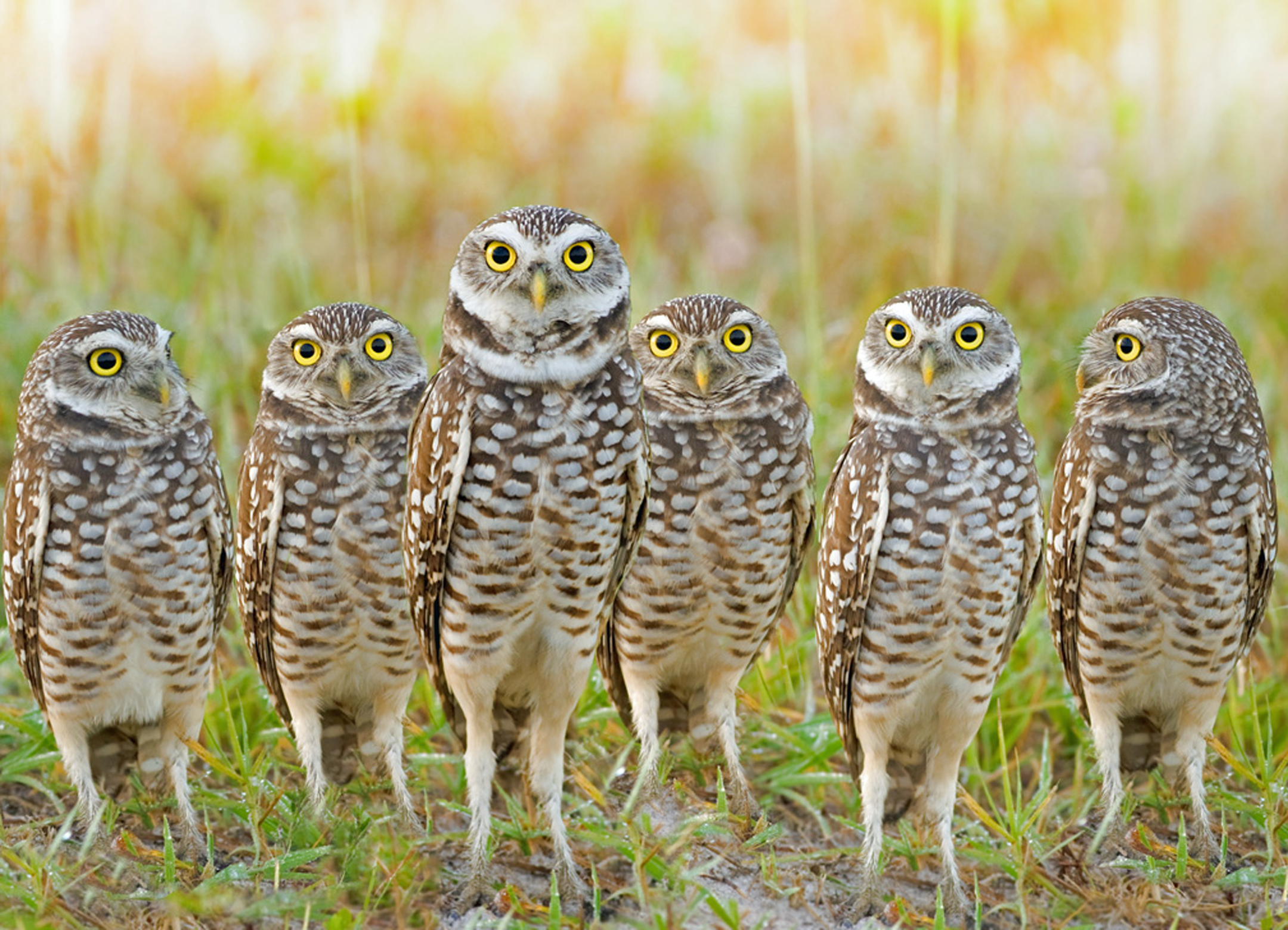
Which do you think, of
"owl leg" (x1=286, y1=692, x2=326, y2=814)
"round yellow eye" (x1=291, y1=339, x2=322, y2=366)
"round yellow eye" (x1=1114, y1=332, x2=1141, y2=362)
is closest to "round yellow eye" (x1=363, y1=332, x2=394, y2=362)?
"round yellow eye" (x1=291, y1=339, x2=322, y2=366)

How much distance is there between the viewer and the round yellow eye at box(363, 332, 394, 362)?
11.5 feet

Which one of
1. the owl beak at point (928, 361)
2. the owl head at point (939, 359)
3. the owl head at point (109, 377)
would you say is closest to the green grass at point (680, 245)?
the owl head at point (109, 377)

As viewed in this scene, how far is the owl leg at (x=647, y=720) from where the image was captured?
12.1 feet

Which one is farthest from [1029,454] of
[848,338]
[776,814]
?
[848,338]

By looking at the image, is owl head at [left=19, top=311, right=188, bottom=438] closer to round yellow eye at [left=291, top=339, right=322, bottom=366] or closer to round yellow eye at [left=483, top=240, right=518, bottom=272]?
round yellow eye at [left=291, top=339, right=322, bottom=366]

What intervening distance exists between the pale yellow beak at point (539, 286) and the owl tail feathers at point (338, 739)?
4.14 ft

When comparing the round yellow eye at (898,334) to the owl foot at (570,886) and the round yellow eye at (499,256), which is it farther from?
the owl foot at (570,886)

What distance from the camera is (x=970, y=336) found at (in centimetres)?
332

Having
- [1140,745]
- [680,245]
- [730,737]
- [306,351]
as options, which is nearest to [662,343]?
[306,351]

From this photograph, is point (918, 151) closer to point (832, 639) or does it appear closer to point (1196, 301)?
point (1196, 301)

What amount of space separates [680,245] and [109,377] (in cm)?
448

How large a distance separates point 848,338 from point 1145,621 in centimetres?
259

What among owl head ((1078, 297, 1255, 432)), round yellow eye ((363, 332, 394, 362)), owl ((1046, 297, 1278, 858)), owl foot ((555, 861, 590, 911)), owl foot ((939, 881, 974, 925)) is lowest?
owl foot ((939, 881, 974, 925))

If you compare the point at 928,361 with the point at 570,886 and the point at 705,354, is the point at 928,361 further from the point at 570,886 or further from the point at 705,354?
the point at 570,886
